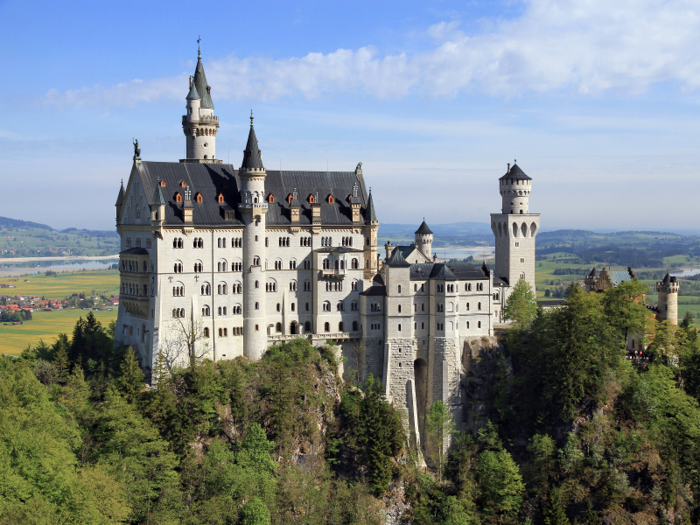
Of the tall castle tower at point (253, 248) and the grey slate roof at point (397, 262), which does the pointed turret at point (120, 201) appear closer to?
the tall castle tower at point (253, 248)

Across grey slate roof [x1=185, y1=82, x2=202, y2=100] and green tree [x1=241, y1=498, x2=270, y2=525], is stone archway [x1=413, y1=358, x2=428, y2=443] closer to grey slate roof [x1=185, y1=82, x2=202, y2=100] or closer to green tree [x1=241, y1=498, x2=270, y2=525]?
green tree [x1=241, y1=498, x2=270, y2=525]

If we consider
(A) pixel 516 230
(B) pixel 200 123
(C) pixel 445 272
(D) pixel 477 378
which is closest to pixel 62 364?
(B) pixel 200 123

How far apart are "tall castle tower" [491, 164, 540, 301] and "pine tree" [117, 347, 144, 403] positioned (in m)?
49.7

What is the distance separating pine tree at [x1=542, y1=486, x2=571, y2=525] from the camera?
285ft

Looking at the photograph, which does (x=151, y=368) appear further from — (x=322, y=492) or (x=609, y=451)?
(x=609, y=451)

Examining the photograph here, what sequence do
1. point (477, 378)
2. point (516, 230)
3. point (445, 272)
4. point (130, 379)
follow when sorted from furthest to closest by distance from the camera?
point (516, 230), point (477, 378), point (445, 272), point (130, 379)

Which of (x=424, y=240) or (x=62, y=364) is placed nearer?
(x=62, y=364)

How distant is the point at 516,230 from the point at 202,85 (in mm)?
46373

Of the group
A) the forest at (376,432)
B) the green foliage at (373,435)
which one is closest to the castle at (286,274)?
the forest at (376,432)

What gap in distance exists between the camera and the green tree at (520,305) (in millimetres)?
105938

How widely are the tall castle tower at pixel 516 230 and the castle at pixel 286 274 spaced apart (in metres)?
0.16

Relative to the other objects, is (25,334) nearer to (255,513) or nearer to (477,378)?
(477,378)

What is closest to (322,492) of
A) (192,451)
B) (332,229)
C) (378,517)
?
(378,517)

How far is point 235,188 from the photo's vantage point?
9825cm
